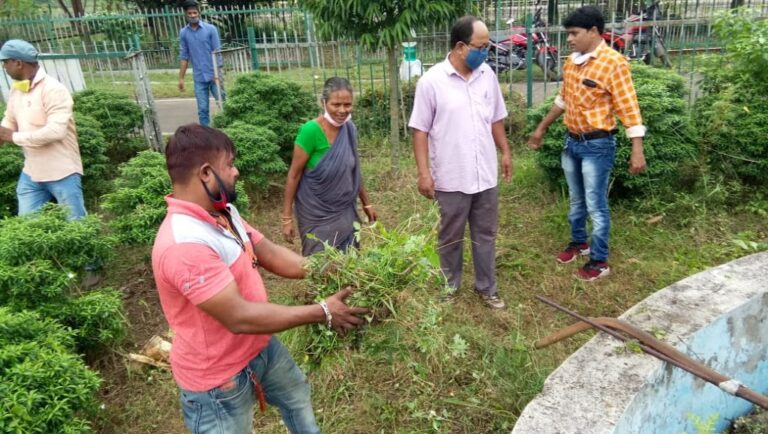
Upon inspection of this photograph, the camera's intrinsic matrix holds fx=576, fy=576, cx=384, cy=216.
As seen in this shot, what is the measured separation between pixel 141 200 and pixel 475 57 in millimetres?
2665

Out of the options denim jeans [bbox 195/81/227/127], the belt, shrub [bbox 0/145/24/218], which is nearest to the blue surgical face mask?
the belt

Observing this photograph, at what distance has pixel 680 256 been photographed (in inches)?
176

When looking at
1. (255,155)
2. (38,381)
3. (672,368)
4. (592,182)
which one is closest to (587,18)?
(592,182)

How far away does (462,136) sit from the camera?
3.56m

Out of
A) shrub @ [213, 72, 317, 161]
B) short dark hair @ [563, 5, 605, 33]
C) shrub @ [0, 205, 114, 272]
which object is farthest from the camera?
shrub @ [213, 72, 317, 161]

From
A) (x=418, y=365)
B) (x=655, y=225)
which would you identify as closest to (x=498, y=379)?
(x=418, y=365)

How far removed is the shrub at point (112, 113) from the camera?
6738mm

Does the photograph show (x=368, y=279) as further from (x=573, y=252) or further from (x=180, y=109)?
(x=180, y=109)

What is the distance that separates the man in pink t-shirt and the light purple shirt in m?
1.70

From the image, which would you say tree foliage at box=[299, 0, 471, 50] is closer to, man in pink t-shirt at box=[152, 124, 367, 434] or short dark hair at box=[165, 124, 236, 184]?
man in pink t-shirt at box=[152, 124, 367, 434]

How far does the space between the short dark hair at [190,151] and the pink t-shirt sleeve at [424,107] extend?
1.89 metres

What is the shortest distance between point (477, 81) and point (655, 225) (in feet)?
8.04

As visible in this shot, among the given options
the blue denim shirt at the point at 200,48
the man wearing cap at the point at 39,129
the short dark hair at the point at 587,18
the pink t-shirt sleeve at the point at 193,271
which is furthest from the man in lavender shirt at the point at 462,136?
the blue denim shirt at the point at 200,48

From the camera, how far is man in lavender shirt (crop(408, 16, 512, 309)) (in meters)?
3.46
